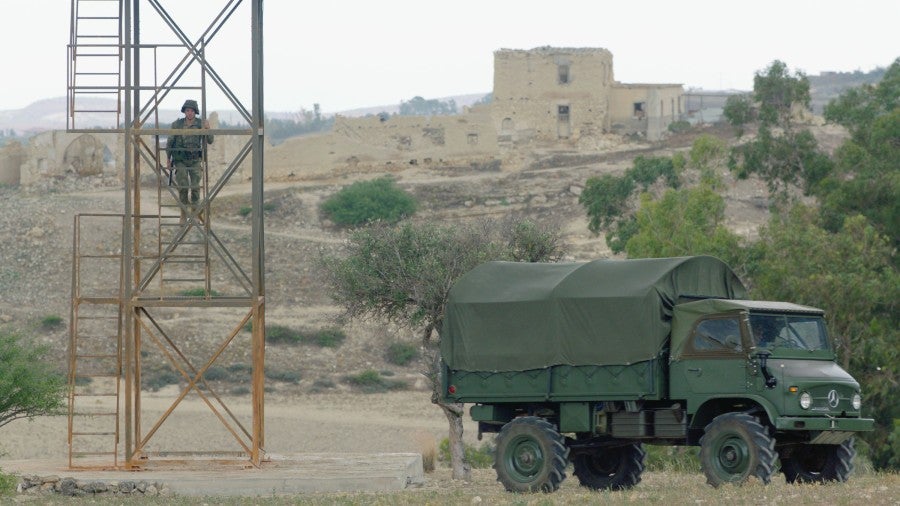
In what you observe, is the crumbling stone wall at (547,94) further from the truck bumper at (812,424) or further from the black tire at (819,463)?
the truck bumper at (812,424)

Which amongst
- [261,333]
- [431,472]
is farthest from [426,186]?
[261,333]

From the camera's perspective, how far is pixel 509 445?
59.3ft

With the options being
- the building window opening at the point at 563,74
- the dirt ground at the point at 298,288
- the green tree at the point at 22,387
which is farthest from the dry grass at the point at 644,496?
the building window opening at the point at 563,74

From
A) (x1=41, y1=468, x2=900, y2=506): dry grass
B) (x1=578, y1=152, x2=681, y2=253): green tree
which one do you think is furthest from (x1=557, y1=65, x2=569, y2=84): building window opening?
(x1=41, y1=468, x2=900, y2=506): dry grass

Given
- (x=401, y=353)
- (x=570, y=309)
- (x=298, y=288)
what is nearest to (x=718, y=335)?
(x=570, y=309)

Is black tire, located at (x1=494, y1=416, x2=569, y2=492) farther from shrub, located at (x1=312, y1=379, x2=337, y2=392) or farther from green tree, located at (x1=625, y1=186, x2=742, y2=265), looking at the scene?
shrub, located at (x1=312, y1=379, x2=337, y2=392)

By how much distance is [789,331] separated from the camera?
16.9m

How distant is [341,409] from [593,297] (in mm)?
24205

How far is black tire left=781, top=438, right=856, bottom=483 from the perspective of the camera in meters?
17.3

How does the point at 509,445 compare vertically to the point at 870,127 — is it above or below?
below

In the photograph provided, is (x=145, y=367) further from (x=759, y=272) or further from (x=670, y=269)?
(x=670, y=269)

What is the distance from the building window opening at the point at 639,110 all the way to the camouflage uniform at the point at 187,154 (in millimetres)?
52788

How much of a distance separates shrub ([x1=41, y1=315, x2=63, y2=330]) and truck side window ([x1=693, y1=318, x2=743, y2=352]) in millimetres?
31587

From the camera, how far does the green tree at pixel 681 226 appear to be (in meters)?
34.0
